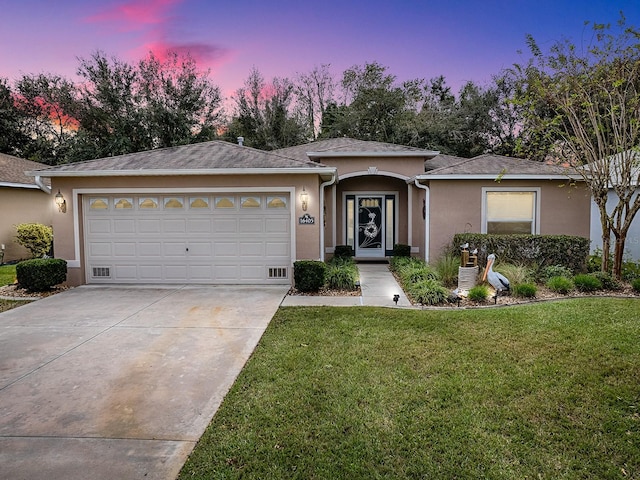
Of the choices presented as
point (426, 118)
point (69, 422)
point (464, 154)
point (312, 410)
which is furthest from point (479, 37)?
point (69, 422)

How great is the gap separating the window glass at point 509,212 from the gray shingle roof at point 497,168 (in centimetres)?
64

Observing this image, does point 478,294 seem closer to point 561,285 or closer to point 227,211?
point 561,285

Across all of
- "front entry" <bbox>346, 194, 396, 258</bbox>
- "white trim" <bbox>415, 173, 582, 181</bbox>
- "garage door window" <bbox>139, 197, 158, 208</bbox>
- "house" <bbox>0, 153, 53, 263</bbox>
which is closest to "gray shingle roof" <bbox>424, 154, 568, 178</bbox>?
"white trim" <bbox>415, 173, 582, 181</bbox>

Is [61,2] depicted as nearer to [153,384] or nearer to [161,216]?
[161,216]

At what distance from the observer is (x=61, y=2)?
11.5 meters

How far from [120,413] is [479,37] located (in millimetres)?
17128

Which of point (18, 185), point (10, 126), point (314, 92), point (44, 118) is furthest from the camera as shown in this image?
point (314, 92)

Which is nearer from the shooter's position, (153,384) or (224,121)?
(153,384)

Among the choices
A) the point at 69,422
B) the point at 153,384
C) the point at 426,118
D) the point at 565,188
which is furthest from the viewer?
the point at 426,118

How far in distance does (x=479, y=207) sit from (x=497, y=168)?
1.24 m

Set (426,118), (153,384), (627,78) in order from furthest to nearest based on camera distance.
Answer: (426,118), (627,78), (153,384)

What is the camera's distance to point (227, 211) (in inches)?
391

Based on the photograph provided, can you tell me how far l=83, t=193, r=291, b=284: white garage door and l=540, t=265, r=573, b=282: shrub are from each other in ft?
→ 19.8

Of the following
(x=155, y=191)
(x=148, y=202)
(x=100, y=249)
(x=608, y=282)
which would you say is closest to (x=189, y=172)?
(x=155, y=191)
